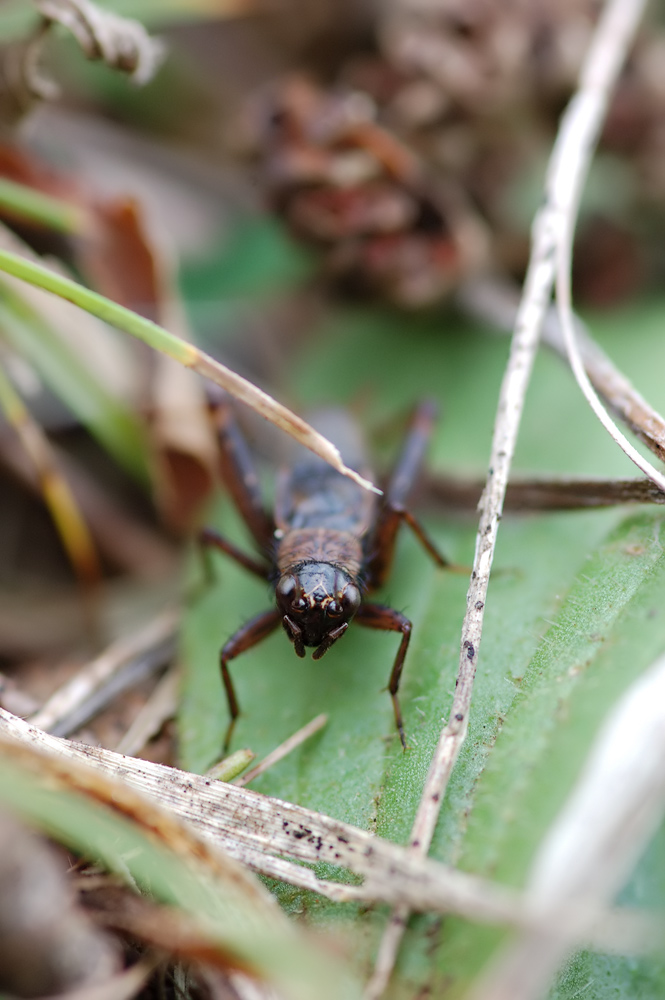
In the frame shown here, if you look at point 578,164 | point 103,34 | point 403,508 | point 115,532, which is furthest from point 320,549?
point 103,34

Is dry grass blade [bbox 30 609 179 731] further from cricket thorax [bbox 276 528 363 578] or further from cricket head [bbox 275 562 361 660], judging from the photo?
cricket head [bbox 275 562 361 660]

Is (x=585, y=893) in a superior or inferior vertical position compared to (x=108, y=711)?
inferior

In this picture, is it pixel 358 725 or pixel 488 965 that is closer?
pixel 488 965

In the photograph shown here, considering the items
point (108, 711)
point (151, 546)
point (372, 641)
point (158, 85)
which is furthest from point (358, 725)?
point (158, 85)

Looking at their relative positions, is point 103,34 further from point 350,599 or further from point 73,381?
point 350,599

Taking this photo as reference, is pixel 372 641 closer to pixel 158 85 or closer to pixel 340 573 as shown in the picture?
pixel 340 573

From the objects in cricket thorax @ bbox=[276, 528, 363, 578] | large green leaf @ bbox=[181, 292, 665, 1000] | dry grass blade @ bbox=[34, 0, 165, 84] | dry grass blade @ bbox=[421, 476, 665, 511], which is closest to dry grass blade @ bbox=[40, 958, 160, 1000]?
large green leaf @ bbox=[181, 292, 665, 1000]
